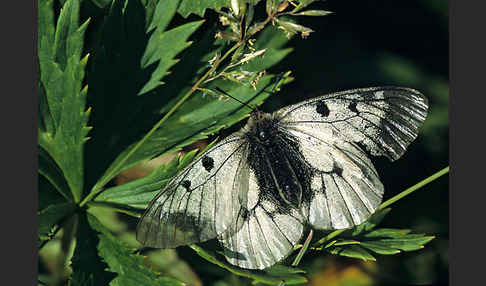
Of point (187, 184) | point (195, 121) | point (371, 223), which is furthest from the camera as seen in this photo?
point (195, 121)

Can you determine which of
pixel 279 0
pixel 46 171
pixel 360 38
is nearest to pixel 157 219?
pixel 46 171

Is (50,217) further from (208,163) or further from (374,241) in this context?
(374,241)

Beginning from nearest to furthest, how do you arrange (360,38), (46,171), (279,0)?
1. (279,0)
2. (46,171)
3. (360,38)

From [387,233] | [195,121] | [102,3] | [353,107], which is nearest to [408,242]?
[387,233]

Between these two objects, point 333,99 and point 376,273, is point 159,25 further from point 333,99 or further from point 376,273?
point 376,273

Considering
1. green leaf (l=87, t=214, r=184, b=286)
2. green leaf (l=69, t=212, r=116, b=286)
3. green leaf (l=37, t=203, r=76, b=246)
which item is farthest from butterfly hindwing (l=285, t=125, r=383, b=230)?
green leaf (l=37, t=203, r=76, b=246)

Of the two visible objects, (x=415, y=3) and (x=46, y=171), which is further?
(x=415, y=3)
